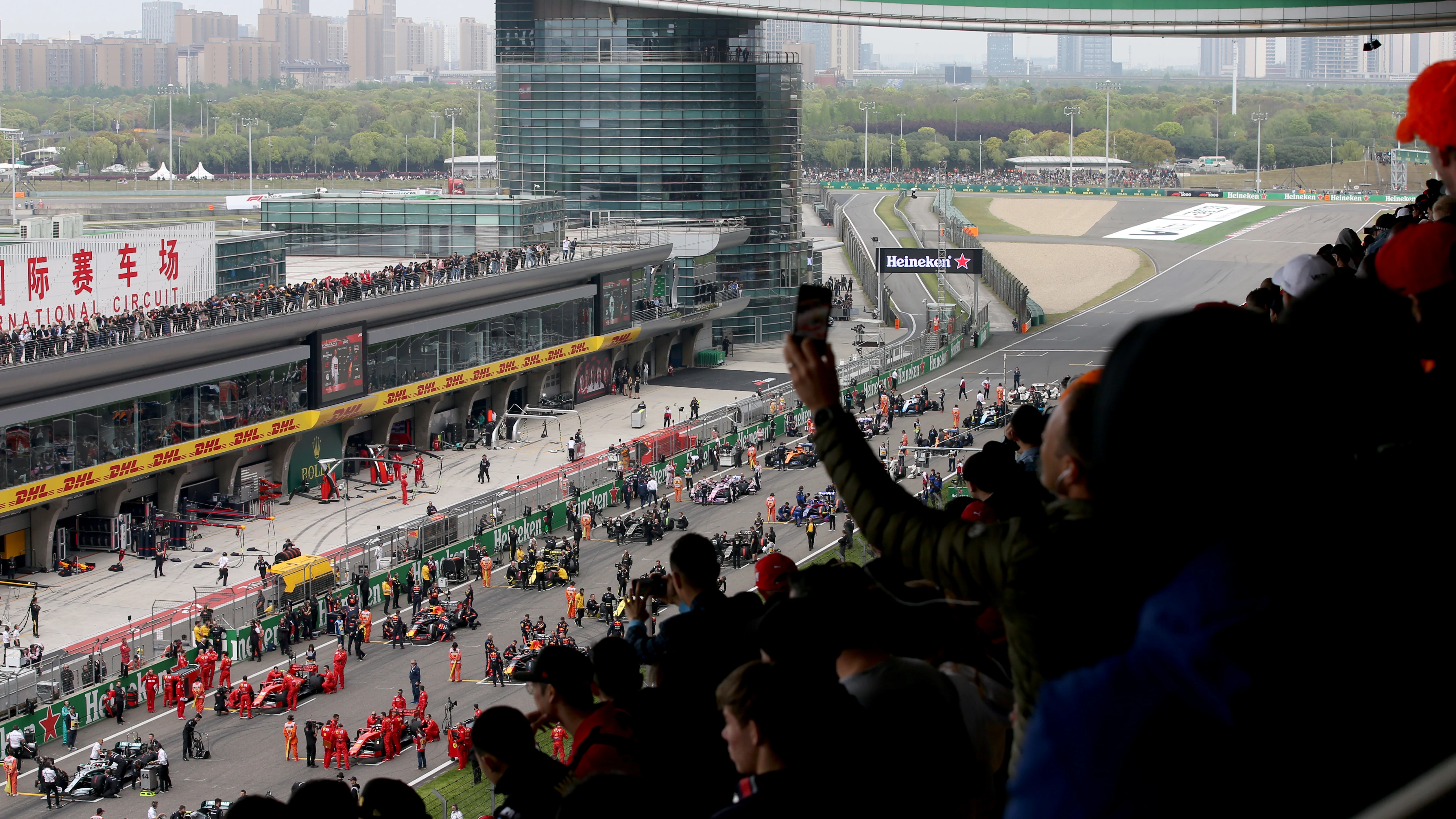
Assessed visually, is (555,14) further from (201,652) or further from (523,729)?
(523,729)

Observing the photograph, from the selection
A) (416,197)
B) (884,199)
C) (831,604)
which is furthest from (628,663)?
(884,199)

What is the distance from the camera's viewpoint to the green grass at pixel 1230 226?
103750 millimetres

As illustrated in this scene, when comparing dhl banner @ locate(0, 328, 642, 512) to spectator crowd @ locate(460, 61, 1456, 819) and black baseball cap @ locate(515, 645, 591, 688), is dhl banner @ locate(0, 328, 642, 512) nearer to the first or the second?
black baseball cap @ locate(515, 645, 591, 688)

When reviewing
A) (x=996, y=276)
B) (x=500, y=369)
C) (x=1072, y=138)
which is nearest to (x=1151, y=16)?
(x=500, y=369)

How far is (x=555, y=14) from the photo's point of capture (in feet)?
232

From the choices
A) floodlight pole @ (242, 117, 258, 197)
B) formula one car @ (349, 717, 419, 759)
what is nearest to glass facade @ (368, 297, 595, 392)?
formula one car @ (349, 717, 419, 759)

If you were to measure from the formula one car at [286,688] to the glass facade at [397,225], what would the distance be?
107 ft

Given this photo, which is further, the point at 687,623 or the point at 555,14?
the point at 555,14

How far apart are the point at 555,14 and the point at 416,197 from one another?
15.2 metres

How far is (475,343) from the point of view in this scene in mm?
49250

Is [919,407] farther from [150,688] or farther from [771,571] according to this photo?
[771,571]

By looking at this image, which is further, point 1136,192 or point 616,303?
point 1136,192

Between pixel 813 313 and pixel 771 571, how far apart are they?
112 inches

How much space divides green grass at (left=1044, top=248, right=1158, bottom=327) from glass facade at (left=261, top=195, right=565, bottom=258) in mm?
27304
